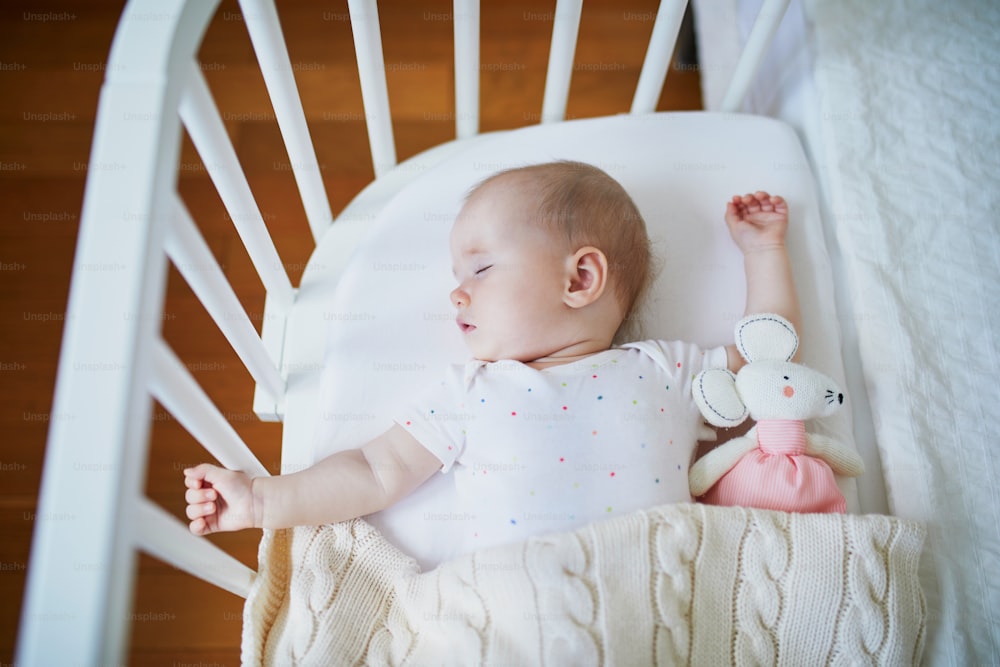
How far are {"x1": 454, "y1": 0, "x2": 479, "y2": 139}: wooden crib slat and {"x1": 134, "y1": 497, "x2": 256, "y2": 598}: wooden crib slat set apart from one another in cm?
64

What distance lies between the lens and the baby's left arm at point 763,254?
868 millimetres

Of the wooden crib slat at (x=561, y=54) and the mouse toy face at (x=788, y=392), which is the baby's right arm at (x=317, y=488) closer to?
the mouse toy face at (x=788, y=392)

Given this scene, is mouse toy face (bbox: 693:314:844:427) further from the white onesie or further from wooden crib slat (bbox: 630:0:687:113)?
wooden crib slat (bbox: 630:0:687:113)

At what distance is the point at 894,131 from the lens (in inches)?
36.8

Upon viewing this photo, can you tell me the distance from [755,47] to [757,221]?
23 cm

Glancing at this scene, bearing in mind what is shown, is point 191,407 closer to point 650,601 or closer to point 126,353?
point 126,353

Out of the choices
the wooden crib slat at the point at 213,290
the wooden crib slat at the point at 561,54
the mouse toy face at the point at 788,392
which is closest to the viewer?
the wooden crib slat at the point at 213,290

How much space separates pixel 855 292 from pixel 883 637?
0.40 metres

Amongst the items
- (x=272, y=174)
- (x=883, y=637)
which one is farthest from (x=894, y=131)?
(x=272, y=174)

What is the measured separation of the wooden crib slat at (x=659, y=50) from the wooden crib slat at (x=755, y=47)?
0.33ft

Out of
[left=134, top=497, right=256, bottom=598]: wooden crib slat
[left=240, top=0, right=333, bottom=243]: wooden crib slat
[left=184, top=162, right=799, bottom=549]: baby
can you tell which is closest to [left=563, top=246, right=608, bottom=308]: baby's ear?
[left=184, top=162, right=799, bottom=549]: baby

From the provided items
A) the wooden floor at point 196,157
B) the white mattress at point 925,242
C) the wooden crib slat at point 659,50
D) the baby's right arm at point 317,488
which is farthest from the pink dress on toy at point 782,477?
the wooden floor at point 196,157

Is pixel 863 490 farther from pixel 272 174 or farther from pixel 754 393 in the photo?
pixel 272 174

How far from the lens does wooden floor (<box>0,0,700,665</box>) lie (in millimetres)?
1140
